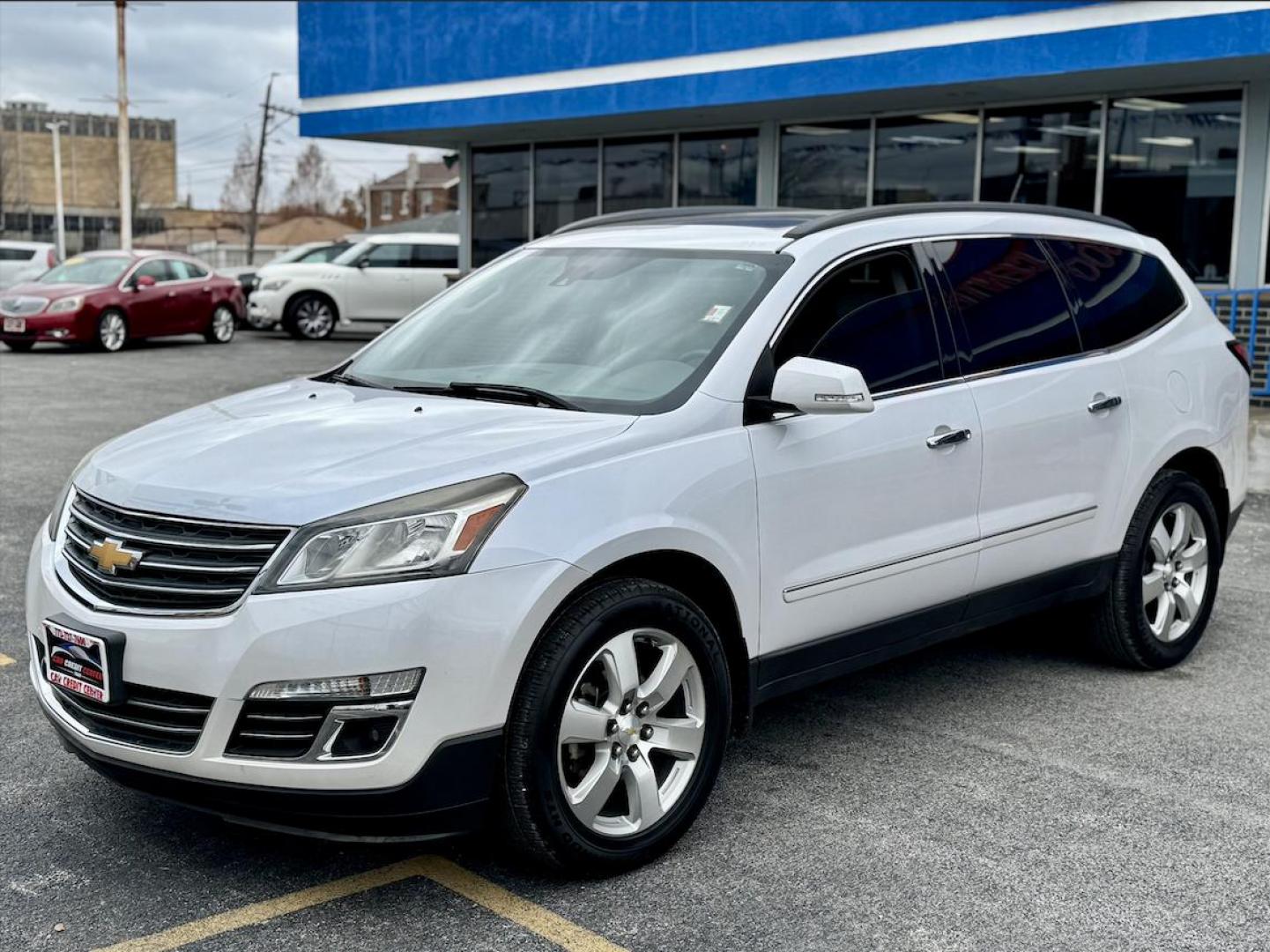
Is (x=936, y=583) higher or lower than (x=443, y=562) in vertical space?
lower

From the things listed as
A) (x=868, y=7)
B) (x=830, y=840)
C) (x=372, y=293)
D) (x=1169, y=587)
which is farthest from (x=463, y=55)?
(x=830, y=840)

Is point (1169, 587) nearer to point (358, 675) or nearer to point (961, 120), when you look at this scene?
point (358, 675)

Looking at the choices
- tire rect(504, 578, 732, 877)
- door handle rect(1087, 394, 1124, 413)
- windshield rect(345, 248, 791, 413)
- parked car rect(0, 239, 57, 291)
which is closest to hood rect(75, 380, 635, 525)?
windshield rect(345, 248, 791, 413)

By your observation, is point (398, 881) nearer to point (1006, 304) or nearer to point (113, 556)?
point (113, 556)

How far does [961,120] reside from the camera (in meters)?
16.8

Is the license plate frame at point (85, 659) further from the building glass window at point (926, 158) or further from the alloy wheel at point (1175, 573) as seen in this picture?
the building glass window at point (926, 158)

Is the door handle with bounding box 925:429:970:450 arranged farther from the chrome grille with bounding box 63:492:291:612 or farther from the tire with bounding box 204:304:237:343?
the tire with bounding box 204:304:237:343

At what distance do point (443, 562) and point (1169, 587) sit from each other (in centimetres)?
359

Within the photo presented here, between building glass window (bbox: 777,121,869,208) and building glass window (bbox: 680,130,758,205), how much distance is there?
0.55m

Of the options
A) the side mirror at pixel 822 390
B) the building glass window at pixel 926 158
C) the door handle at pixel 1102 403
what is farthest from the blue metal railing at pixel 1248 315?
the side mirror at pixel 822 390

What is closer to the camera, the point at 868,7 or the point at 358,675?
the point at 358,675

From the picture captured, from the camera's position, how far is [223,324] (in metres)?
23.5

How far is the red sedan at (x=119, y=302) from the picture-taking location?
20.6m

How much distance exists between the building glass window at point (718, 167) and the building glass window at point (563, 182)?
1.71m
